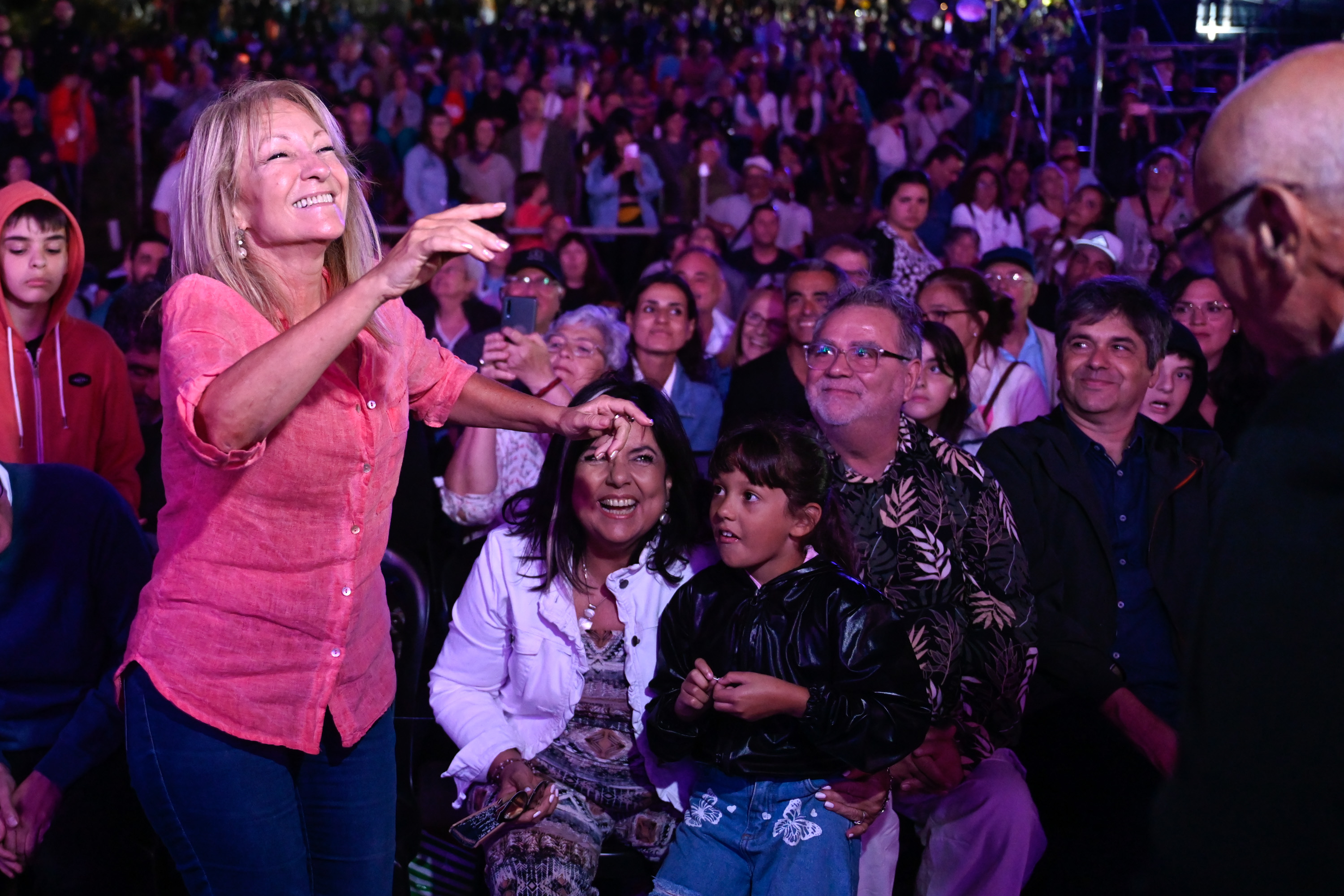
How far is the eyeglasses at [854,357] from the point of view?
3.12 meters

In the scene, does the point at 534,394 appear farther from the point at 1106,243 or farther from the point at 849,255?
the point at 1106,243

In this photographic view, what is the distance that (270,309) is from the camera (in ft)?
5.68

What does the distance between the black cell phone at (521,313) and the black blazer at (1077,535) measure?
147 cm

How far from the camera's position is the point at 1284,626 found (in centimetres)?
90

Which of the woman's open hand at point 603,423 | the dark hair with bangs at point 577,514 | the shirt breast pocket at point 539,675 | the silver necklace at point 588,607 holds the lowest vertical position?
the shirt breast pocket at point 539,675

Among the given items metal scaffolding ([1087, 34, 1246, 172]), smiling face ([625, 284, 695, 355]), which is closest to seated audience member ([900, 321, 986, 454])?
smiling face ([625, 284, 695, 355])

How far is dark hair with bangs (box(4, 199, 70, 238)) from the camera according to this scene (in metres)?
3.52

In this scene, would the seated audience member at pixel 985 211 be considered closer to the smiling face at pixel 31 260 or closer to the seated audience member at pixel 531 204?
the seated audience member at pixel 531 204

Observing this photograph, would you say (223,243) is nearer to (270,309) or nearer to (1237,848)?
(270,309)

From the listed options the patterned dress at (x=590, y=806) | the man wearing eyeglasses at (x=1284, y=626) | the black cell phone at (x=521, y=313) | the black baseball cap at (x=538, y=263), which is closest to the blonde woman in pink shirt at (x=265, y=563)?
the patterned dress at (x=590, y=806)

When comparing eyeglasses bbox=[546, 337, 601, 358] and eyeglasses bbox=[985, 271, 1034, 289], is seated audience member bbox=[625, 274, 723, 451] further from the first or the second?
eyeglasses bbox=[985, 271, 1034, 289]

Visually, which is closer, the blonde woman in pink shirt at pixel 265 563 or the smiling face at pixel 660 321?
the blonde woman in pink shirt at pixel 265 563

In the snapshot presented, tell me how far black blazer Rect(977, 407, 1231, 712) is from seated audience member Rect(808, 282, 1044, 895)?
0.38ft

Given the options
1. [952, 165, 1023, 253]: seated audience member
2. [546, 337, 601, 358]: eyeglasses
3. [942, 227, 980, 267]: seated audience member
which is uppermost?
[952, 165, 1023, 253]: seated audience member
